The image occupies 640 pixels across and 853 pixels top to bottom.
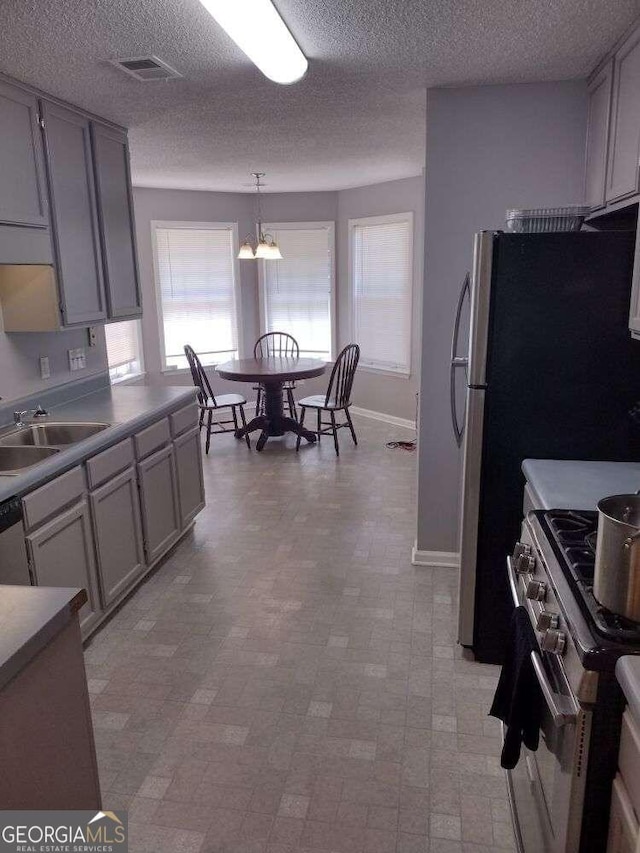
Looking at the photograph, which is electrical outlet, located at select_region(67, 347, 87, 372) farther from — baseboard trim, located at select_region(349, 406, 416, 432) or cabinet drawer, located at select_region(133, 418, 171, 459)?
baseboard trim, located at select_region(349, 406, 416, 432)

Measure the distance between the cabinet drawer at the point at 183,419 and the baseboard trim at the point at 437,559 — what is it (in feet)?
4.96

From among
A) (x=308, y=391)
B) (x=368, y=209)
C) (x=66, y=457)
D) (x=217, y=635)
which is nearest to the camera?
(x=66, y=457)

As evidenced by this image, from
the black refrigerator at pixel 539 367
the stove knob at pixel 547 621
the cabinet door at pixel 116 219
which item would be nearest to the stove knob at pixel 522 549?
the stove knob at pixel 547 621

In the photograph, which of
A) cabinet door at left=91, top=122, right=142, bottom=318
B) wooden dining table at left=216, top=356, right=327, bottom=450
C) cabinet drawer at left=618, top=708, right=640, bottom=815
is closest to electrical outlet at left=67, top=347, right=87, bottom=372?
cabinet door at left=91, top=122, right=142, bottom=318

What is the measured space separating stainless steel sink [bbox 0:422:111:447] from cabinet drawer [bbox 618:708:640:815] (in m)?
2.46

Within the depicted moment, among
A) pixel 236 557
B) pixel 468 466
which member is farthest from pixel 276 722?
pixel 236 557

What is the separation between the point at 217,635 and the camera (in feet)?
9.16

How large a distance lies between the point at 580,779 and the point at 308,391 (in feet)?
20.1

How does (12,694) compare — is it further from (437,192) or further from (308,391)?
(308,391)

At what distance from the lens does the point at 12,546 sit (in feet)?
7.22

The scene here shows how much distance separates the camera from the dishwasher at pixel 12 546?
215 cm

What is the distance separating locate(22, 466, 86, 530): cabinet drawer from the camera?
2281mm

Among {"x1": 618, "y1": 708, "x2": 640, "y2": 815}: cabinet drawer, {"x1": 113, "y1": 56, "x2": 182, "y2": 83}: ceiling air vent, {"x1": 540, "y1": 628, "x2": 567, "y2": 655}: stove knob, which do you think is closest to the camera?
{"x1": 618, "y1": 708, "x2": 640, "y2": 815}: cabinet drawer

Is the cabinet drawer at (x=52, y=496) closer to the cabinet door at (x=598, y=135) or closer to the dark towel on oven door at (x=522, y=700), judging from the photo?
the dark towel on oven door at (x=522, y=700)
